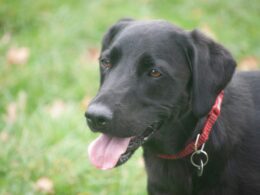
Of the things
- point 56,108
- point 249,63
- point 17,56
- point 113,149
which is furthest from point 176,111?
point 249,63

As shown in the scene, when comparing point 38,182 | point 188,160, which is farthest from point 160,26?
point 38,182

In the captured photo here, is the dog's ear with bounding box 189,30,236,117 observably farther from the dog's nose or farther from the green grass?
the green grass

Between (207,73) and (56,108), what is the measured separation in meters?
2.42

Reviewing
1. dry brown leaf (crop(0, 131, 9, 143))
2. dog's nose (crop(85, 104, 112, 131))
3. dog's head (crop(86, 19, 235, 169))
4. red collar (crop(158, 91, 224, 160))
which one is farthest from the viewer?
dry brown leaf (crop(0, 131, 9, 143))

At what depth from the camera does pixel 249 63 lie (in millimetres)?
6496

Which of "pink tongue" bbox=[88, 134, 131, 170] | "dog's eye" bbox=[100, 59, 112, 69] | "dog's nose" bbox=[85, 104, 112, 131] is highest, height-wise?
"dog's eye" bbox=[100, 59, 112, 69]

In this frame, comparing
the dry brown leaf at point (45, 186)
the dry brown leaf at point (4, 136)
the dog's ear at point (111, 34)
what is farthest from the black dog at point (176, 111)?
the dry brown leaf at point (4, 136)

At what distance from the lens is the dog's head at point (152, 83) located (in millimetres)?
3396

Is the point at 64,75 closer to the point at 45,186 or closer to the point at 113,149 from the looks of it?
the point at 45,186

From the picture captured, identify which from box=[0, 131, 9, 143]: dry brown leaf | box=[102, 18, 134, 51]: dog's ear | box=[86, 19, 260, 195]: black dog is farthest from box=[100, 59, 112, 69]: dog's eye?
box=[0, 131, 9, 143]: dry brown leaf

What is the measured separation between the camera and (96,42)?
6.92m

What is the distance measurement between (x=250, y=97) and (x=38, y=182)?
6.03 ft

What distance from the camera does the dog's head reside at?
3.40 metres

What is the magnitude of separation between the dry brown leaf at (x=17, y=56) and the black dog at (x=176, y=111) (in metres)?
2.56
